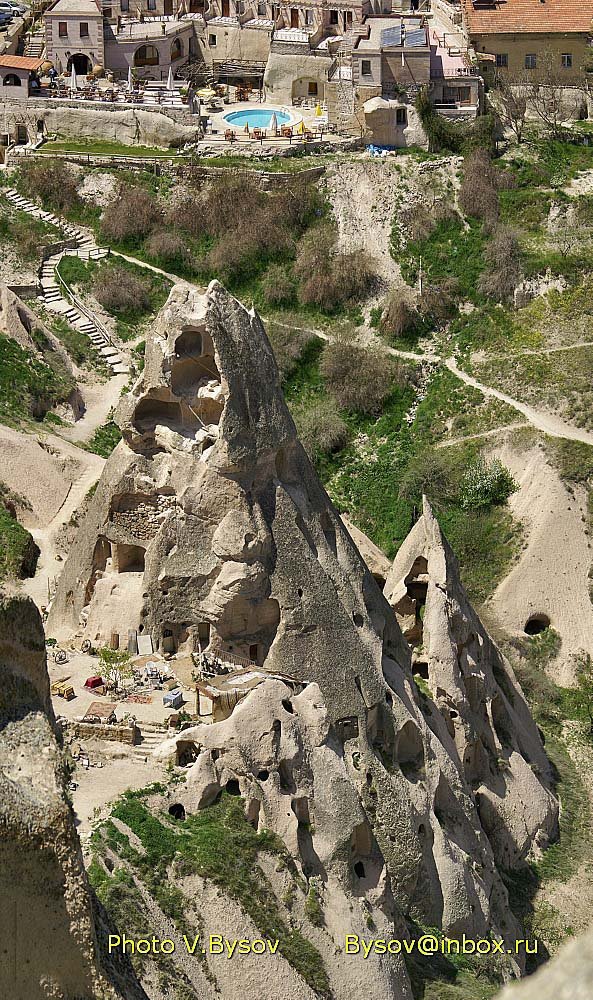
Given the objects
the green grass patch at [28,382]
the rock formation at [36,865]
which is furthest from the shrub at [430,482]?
the rock formation at [36,865]

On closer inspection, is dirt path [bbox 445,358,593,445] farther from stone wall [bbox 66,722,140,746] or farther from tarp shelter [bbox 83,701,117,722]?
stone wall [bbox 66,722,140,746]

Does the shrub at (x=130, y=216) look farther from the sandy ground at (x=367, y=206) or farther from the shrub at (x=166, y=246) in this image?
the sandy ground at (x=367, y=206)

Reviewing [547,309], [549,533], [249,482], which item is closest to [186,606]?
[249,482]

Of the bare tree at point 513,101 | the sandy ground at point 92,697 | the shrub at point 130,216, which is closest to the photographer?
the sandy ground at point 92,697

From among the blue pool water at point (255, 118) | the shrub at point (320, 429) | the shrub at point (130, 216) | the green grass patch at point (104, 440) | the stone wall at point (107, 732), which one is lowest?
the shrub at point (320, 429)

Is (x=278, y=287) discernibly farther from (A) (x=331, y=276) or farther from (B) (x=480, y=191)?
(B) (x=480, y=191)

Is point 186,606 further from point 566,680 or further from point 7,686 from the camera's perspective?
point 566,680
